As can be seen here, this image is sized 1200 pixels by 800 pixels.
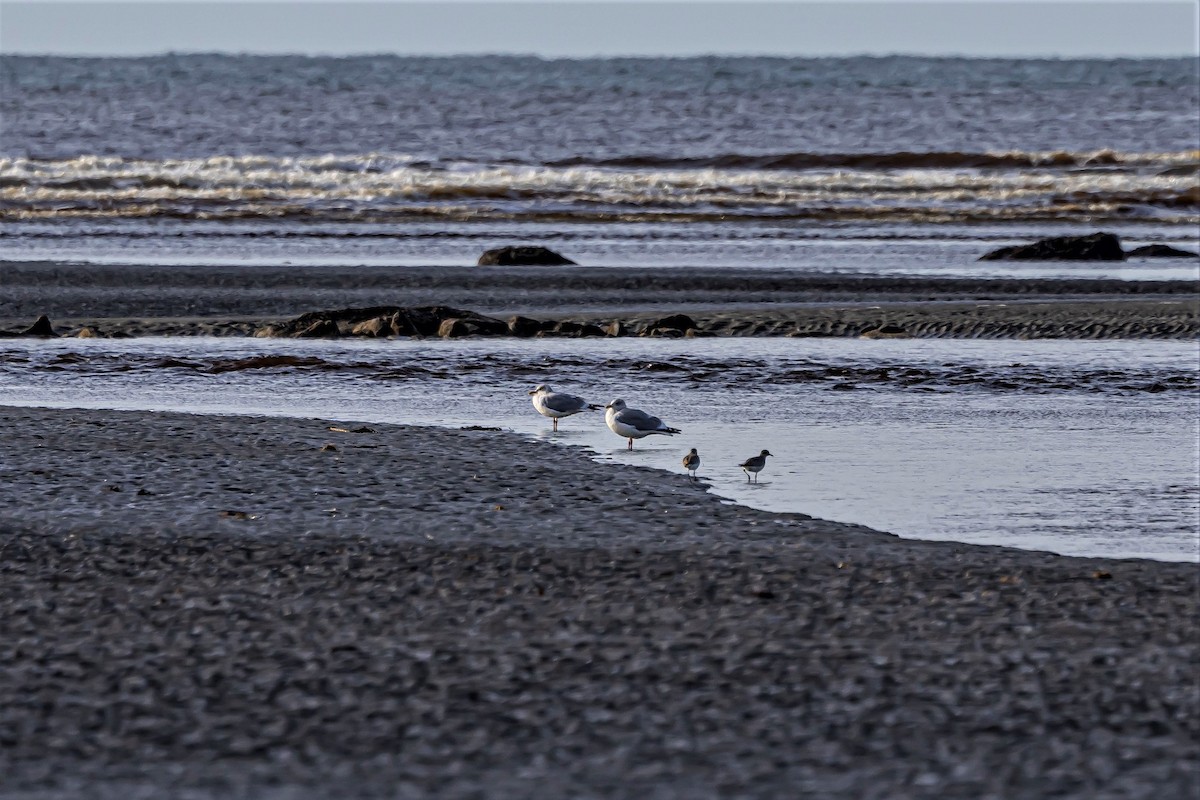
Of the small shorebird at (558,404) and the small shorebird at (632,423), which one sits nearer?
the small shorebird at (632,423)

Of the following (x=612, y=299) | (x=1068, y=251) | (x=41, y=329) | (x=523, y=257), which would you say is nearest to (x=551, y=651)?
(x=41, y=329)

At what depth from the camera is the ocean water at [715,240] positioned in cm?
1077

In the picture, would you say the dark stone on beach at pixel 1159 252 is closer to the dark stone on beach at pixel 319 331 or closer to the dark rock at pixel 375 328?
the dark rock at pixel 375 328

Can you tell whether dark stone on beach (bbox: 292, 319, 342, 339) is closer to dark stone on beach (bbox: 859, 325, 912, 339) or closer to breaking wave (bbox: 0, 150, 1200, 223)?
dark stone on beach (bbox: 859, 325, 912, 339)

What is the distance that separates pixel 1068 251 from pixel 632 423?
16243 millimetres

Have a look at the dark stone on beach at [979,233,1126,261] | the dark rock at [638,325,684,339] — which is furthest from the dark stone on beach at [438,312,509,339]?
the dark stone on beach at [979,233,1126,261]

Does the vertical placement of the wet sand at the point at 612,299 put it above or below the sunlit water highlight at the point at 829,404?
above

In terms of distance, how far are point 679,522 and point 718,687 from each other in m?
2.91

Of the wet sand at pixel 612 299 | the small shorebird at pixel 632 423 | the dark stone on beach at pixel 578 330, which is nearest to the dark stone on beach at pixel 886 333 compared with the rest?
the wet sand at pixel 612 299

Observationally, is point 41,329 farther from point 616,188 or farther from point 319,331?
point 616,188

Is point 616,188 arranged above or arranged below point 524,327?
above

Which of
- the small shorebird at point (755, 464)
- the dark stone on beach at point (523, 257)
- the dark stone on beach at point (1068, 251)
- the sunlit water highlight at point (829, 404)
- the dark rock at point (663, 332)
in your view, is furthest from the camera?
the dark stone on beach at point (1068, 251)

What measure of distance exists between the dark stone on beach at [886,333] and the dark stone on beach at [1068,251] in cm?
843

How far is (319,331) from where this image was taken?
58.9 ft
